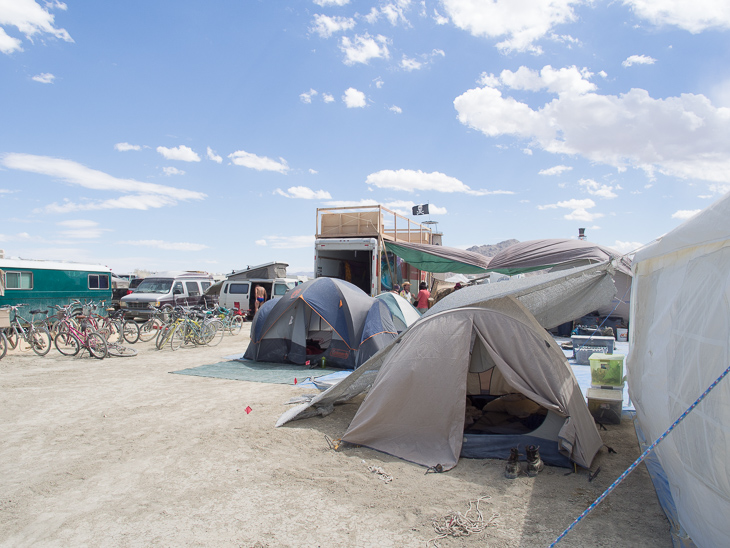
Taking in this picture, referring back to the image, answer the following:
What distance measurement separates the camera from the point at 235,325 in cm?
1678

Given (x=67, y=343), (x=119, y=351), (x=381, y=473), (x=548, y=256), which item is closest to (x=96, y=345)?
(x=119, y=351)

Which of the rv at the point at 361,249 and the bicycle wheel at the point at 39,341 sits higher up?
the rv at the point at 361,249

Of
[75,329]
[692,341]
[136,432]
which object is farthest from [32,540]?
[75,329]

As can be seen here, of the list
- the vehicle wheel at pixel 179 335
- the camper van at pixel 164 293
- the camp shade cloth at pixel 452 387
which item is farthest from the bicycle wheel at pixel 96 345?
the camp shade cloth at pixel 452 387

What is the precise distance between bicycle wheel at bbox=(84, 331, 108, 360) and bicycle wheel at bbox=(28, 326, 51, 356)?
89 cm

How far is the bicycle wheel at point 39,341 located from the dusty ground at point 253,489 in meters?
4.69

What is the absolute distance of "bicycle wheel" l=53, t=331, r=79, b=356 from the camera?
35.6 ft

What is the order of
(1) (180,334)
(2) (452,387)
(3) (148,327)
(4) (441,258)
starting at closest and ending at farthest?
1. (2) (452,387)
2. (1) (180,334)
3. (3) (148,327)
4. (4) (441,258)

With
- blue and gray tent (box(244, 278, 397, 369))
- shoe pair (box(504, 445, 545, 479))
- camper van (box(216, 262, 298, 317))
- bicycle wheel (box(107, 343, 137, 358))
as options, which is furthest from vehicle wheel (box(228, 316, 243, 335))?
shoe pair (box(504, 445, 545, 479))

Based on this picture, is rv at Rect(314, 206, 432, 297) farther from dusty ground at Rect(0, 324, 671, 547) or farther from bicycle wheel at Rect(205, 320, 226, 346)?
dusty ground at Rect(0, 324, 671, 547)

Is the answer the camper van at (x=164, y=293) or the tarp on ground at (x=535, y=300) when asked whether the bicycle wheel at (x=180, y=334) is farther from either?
the tarp on ground at (x=535, y=300)

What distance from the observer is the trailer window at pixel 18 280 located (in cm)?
1342

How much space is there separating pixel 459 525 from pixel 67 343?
10.6 metres

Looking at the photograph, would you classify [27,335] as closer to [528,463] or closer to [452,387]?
[452,387]
